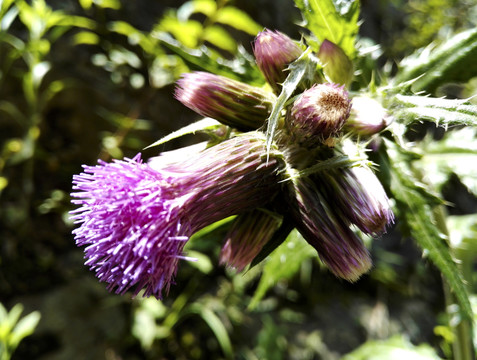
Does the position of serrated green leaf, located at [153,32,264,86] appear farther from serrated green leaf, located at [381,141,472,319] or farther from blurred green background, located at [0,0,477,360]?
blurred green background, located at [0,0,477,360]

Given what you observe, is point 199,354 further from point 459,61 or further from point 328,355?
point 459,61

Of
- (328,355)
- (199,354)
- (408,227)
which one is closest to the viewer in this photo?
(408,227)

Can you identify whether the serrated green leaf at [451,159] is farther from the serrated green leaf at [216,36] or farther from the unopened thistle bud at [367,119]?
the serrated green leaf at [216,36]

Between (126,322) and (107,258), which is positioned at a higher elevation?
(107,258)

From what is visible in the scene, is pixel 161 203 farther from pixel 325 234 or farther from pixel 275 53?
pixel 275 53

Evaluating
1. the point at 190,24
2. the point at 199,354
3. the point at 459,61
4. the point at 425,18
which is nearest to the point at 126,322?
the point at 199,354

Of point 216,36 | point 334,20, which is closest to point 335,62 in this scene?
point 334,20

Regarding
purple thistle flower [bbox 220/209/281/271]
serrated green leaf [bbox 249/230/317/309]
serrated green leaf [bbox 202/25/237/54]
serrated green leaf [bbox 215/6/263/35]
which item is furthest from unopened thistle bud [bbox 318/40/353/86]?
serrated green leaf [bbox 202/25/237/54]

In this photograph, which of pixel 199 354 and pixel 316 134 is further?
pixel 199 354
